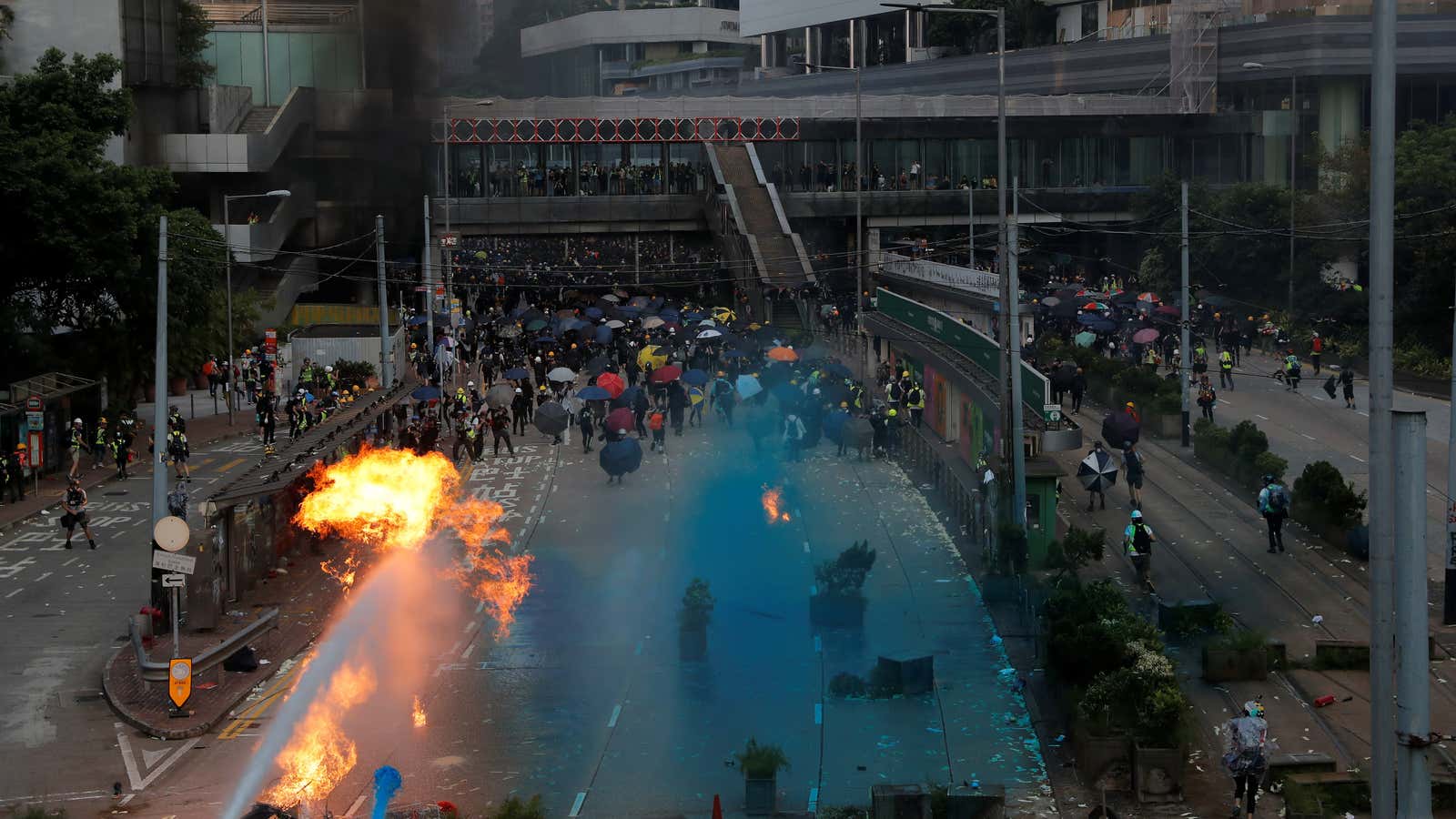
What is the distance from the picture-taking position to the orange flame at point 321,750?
18203 mm

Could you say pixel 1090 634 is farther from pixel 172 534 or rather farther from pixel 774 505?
pixel 774 505

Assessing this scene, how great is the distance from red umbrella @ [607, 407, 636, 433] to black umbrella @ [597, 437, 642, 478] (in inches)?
71.4

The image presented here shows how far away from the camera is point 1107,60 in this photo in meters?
87.0

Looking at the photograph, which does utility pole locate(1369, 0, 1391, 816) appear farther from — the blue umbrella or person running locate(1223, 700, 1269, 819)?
the blue umbrella

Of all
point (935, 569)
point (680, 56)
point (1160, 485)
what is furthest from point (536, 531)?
point (680, 56)

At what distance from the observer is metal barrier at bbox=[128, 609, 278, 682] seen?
2200cm

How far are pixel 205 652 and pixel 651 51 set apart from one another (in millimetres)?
134387

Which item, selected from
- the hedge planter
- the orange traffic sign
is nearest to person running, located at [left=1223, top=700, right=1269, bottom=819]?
the hedge planter

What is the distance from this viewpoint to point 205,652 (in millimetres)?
22297

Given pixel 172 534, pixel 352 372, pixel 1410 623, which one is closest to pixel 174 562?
pixel 172 534

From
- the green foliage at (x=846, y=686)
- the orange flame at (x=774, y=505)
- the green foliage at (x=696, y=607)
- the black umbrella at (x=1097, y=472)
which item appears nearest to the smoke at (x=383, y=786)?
the green foliage at (x=846, y=686)

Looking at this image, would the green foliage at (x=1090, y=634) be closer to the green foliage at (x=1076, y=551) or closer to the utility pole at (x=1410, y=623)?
the green foliage at (x=1076, y=551)

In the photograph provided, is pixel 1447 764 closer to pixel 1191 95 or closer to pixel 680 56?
pixel 1191 95

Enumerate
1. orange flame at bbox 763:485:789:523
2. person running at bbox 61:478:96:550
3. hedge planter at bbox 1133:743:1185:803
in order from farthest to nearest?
person running at bbox 61:478:96:550, orange flame at bbox 763:485:789:523, hedge planter at bbox 1133:743:1185:803
